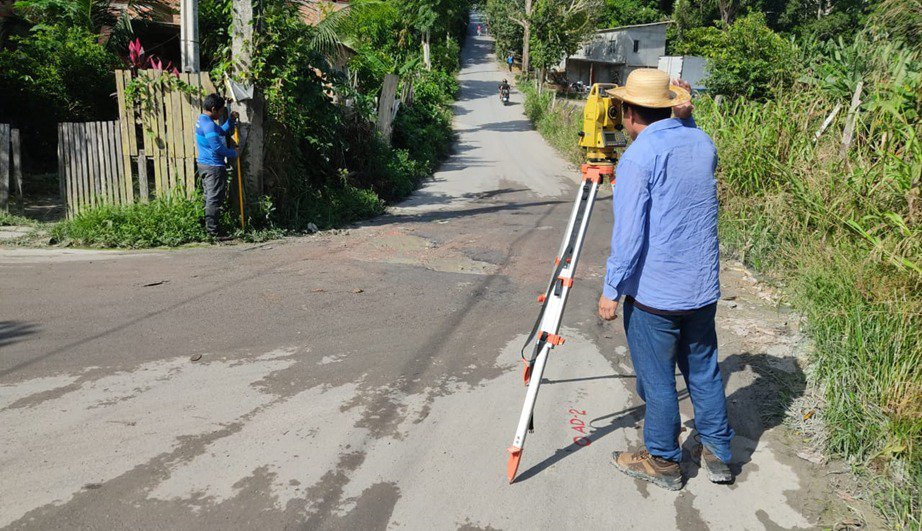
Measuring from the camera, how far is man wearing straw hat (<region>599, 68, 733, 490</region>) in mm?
3115

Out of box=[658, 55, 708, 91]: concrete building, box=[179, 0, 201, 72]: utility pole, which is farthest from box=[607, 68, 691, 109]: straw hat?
box=[658, 55, 708, 91]: concrete building

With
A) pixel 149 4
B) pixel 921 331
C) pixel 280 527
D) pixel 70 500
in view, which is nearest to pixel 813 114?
pixel 921 331

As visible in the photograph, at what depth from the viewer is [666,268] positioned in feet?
10.5

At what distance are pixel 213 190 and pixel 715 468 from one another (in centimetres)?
642

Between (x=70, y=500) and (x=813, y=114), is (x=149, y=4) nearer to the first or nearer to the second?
(x=813, y=114)

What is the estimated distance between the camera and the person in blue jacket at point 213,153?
764 centimetres

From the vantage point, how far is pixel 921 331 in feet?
13.1

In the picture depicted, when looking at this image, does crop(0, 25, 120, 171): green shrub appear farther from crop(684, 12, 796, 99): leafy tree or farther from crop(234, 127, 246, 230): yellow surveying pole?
crop(684, 12, 796, 99): leafy tree

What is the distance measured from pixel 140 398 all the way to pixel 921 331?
464 cm

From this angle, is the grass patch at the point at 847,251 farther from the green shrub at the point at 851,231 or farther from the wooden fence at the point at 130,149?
the wooden fence at the point at 130,149

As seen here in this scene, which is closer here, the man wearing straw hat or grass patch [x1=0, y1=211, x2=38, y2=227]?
the man wearing straw hat

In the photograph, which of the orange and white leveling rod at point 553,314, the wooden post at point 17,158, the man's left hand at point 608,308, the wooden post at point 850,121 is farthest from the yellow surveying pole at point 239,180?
the wooden post at point 850,121

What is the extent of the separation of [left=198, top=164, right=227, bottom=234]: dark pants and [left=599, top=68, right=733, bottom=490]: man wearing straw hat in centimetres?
571

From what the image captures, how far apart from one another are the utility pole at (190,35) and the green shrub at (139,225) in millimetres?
1775
